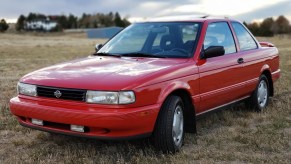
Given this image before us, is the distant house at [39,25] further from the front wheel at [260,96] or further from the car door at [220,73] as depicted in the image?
the car door at [220,73]

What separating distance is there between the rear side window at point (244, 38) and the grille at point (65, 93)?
3.05 m

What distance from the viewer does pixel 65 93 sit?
438 cm

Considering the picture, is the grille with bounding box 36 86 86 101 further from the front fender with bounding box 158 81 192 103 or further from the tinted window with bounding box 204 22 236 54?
the tinted window with bounding box 204 22 236 54

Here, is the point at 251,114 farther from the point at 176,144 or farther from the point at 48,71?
the point at 48,71

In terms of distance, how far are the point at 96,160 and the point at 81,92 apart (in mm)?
788

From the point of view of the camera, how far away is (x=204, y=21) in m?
5.84

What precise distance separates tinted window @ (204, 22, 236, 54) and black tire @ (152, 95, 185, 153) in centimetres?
119

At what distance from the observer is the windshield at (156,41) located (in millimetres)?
5410

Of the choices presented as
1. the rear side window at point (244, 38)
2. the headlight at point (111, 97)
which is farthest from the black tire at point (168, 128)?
the rear side window at point (244, 38)

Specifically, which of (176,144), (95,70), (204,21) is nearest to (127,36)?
(204,21)

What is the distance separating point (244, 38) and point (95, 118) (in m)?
3.43

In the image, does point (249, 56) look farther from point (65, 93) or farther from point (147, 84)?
point (65, 93)

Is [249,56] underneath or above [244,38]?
underneath

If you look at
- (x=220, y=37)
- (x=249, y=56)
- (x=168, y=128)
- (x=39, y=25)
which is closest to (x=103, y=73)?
(x=168, y=128)
